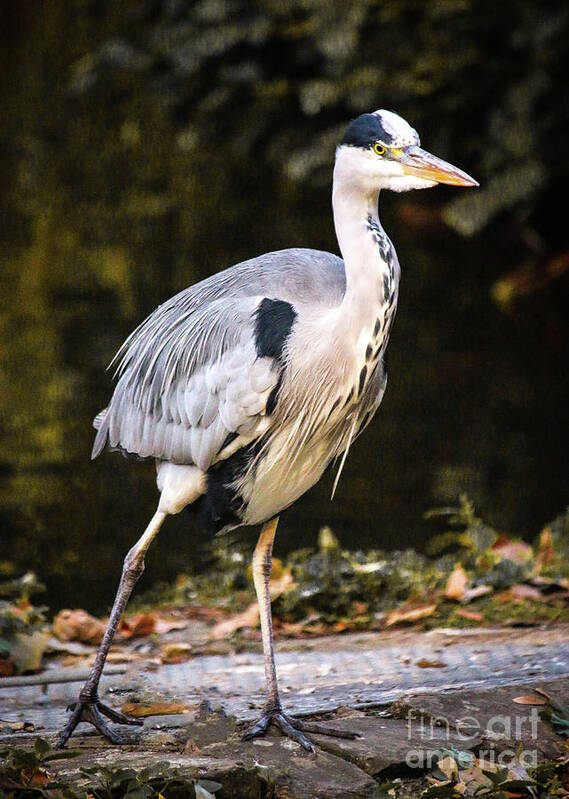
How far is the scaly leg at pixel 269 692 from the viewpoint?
340 centimetres

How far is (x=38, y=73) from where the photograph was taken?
11.6m

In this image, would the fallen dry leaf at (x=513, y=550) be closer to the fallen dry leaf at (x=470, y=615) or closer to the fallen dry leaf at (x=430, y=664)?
the fallen dry leaf at (x=470, y=615)

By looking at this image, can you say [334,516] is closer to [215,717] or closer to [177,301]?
[177,301]

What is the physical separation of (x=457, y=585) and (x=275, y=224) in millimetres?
6097

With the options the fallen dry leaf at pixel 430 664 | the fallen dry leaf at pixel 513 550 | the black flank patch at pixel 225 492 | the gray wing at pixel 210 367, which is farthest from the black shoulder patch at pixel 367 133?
the fallen dry leaf at pixel 513 550

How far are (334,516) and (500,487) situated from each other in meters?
1.17

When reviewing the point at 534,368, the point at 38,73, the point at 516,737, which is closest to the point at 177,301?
the point at 516,737

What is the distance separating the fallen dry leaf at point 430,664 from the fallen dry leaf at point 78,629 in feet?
4.66

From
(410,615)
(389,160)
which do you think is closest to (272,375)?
(389,160)

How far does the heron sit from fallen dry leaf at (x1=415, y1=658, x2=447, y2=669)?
27.8 inches

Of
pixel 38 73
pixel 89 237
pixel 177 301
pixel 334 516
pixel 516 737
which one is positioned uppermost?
pixel 38 73

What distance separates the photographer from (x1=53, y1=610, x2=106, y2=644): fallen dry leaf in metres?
5.06

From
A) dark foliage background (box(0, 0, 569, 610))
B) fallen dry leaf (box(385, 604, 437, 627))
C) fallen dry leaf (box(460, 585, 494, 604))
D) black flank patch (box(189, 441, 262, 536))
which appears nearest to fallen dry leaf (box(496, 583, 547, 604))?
fallen dry leaf (box(460, 585, 494, 604))

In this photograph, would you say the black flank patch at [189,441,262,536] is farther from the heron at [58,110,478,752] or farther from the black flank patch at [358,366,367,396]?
the black flank patch at [358,366,367,396]
